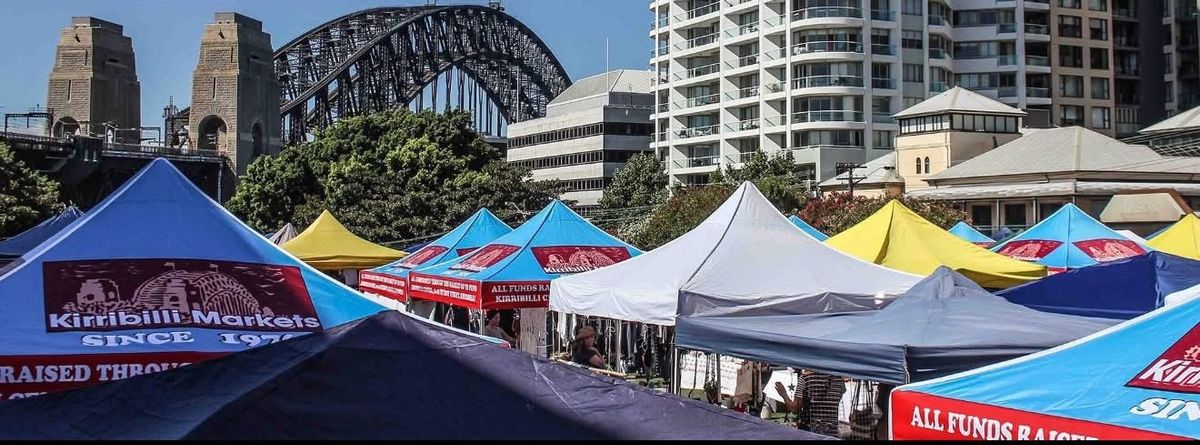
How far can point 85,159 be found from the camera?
59.7 meters

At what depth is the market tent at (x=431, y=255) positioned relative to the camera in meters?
20.2

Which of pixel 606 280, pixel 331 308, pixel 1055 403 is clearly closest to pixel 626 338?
pixel 606 280

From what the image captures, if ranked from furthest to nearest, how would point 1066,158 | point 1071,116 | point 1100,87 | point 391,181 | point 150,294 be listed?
point 1100,87 → point 1071,116 → point 391,181 → point 1066,158 → point 150,294

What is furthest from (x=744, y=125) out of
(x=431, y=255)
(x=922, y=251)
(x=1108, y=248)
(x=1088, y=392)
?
(x=1088, y=392)

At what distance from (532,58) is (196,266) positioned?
126 metres

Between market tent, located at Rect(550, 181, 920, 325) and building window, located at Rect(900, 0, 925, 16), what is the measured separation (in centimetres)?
5485

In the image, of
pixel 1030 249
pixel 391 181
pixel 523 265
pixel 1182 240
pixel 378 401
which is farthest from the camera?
pixel 391 181

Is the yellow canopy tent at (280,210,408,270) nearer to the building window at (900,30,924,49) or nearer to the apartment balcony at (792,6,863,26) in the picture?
the apartment balcony at (792,6,863,26)

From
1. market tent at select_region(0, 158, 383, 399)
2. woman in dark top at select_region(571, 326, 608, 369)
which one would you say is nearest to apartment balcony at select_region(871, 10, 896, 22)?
woman in dark top at select_region(571, 326, 608, 369)

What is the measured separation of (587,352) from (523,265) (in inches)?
128

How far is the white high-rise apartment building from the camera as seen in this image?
6481 centimetres

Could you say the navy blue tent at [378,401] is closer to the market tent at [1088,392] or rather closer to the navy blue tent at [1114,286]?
the market tent at [1088,392]

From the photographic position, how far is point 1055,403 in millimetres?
6242

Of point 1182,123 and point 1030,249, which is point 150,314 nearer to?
point 1030,249
